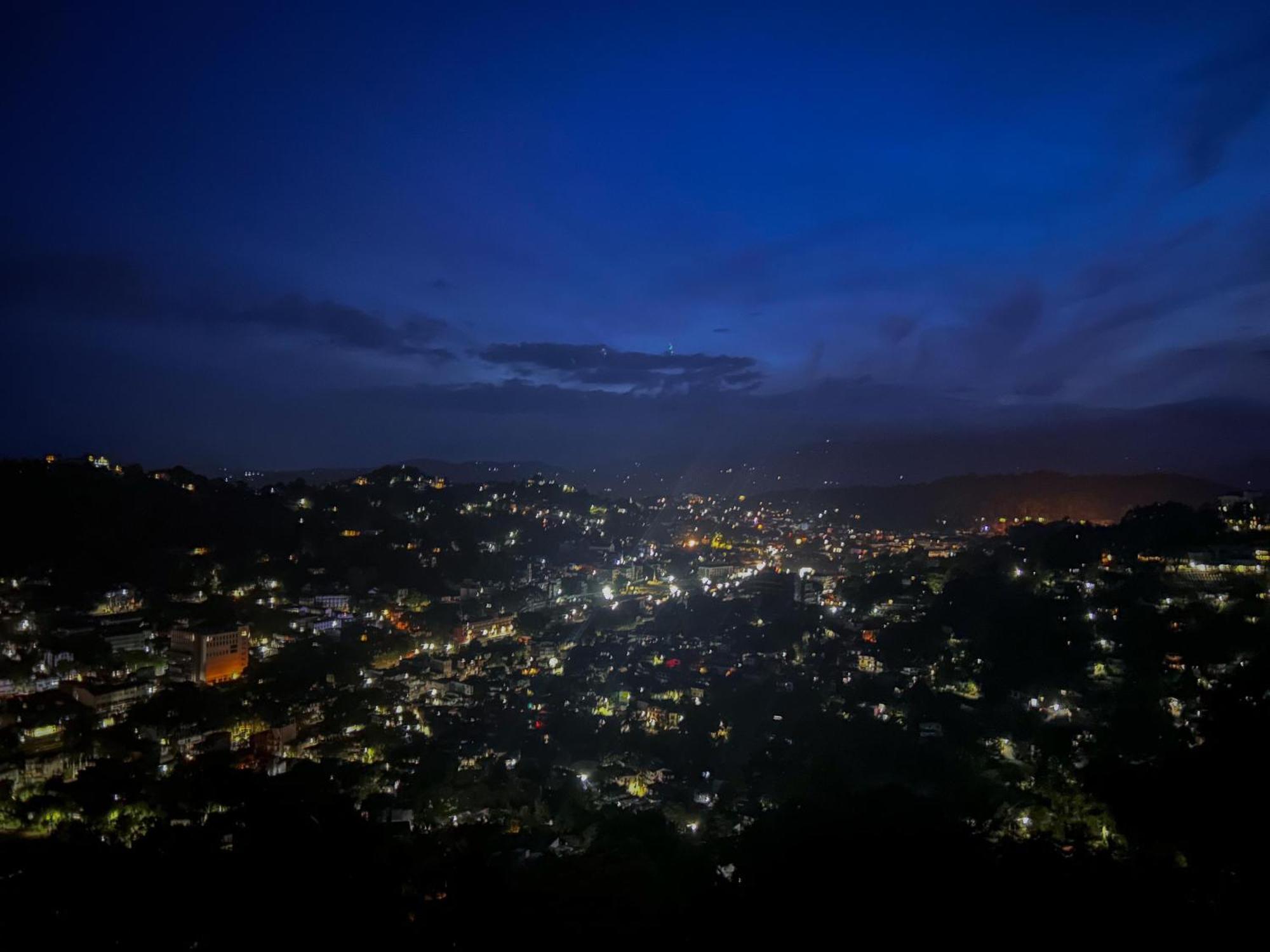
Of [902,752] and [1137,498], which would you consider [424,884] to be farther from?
[1137,498]

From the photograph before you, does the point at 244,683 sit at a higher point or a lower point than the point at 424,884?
lower

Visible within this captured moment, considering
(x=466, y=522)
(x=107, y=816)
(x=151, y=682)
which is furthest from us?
(x=466, y=522)

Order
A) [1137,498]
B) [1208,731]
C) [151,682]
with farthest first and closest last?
1. [1137,498]
2. [151,682]
3. [1208,731]

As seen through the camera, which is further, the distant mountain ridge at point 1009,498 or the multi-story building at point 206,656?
the distant mountain ridge at point 1009,498

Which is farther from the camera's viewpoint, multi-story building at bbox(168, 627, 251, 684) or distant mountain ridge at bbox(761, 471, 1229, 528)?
distant mountain ridge at bbox(761, 471, 1229, 528)

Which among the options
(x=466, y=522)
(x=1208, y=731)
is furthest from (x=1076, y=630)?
(x=466, y=522)

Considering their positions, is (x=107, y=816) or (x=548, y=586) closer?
(x=107, y=816)

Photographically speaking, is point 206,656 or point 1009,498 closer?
point 206,656

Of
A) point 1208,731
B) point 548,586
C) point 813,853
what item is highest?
point 1208,731
